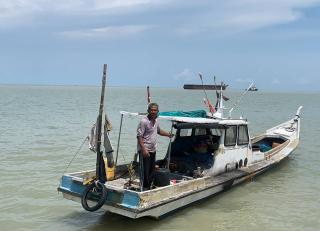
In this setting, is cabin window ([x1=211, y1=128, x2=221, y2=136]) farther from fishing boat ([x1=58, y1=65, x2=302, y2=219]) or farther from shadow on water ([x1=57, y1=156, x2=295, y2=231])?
shadow on water ([x1=57, y1=156, x2=295, y2=231])

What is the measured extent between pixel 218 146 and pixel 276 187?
119 inches

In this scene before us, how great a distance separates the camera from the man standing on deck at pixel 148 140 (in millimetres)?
9062

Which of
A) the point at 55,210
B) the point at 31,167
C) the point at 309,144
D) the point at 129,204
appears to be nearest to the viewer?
the point at 129,204

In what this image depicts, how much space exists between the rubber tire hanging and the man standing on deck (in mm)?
1052

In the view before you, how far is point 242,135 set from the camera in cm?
1224

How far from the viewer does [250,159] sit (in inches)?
518

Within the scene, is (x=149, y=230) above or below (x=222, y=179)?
below

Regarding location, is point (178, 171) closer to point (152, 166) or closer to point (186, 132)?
point (186, 132)

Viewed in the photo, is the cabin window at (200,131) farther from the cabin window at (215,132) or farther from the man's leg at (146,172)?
the man's leg at (146,172)

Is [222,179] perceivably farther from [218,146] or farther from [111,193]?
[111,193]

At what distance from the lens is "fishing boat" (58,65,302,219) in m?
8.59

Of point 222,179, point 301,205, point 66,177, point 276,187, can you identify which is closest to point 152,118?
point 66,177

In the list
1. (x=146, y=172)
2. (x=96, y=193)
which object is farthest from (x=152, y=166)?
(x=96, y=193)

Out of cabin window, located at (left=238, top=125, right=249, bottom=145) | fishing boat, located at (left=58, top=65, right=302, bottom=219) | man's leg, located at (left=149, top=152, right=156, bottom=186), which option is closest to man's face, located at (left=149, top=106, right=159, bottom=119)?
man's leg, located at (left=149, top=152, right=156, bottom=186)
